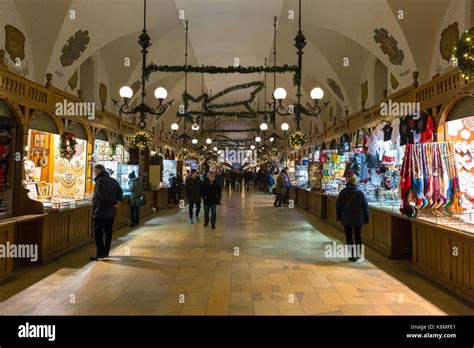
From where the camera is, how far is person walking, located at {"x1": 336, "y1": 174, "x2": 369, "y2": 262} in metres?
5.68

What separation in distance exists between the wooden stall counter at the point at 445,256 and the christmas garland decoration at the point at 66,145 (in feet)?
22.9

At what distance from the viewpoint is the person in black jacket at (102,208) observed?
559 cm

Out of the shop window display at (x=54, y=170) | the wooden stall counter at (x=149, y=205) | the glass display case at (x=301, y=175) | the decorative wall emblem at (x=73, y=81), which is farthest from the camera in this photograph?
the glass display case at (x=301, y=175)

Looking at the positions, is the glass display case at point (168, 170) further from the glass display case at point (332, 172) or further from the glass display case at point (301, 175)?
the glass display case at point (332, 172)

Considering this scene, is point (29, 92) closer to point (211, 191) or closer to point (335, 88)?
point (211, 191)

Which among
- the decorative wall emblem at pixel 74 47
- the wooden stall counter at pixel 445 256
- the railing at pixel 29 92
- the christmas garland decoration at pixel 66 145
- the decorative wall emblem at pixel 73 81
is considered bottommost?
the wooden stall counter at pixel 445 256

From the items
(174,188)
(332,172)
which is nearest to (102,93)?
(174,188)

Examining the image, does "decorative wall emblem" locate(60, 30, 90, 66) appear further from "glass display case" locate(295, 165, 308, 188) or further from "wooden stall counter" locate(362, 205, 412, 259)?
"glass display case" locate(295, 165, 308, 188)

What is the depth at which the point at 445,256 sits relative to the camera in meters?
4.39

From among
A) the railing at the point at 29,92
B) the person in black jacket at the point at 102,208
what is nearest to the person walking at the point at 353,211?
the person in black jacket at the point at 102,208

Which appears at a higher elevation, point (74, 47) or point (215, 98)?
point (74, 47)

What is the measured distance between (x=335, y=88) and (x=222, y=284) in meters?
9.88

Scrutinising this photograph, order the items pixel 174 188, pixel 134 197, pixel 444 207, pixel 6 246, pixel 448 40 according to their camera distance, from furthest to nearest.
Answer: pixel 174 188, pixel 134 197, pixel 448 40, pixel 444 207, pixel 6 246

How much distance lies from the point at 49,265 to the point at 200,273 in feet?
8.16
